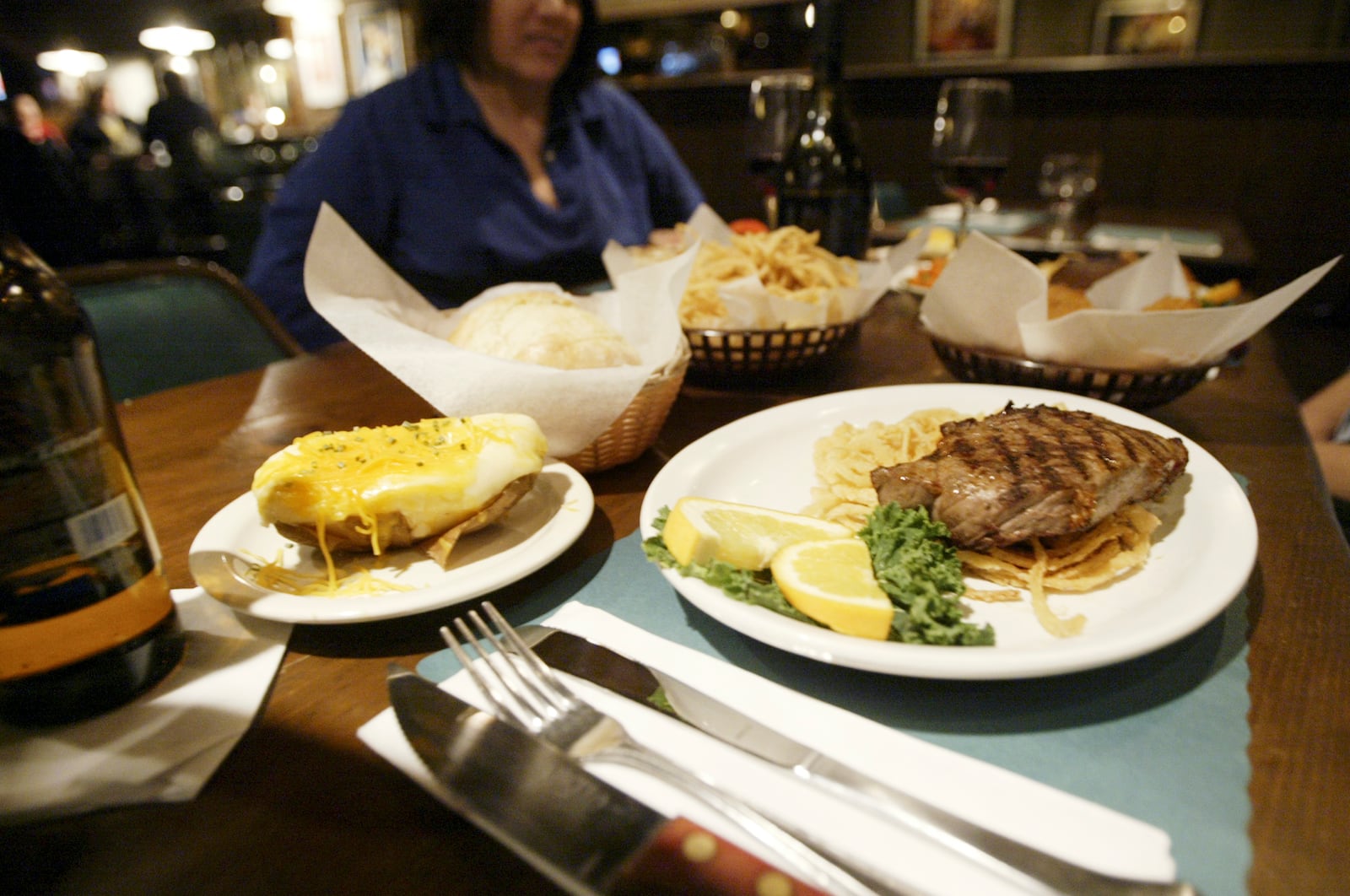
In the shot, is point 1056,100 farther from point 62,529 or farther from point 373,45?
point 373,45

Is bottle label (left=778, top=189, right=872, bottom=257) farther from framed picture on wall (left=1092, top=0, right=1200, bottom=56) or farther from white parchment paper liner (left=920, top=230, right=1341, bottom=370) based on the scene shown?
framed picture on wall (left=1092, top=0, right=1200, bottom=56)

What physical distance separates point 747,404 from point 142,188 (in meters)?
10.2

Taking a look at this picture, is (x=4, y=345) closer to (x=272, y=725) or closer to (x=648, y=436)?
(x=272, y=725)

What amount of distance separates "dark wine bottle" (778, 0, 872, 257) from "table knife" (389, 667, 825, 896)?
6.57 ft

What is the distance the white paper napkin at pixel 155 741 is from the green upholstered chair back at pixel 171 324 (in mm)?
1816

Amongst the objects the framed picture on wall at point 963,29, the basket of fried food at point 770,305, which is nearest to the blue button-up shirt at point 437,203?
the basket of fried food at point 770,305

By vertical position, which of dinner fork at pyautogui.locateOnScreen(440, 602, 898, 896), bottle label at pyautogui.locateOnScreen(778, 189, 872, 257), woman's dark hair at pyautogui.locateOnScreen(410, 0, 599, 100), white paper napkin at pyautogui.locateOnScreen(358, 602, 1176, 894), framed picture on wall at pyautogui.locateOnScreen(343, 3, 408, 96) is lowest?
white paper napkin at pyautogui.locateOnScreen(358, 602, 1176, 894)

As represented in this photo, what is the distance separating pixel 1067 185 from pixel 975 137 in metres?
1.62

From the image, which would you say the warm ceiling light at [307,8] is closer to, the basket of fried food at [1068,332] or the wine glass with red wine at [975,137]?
the wine glass with red wine at [975,137]

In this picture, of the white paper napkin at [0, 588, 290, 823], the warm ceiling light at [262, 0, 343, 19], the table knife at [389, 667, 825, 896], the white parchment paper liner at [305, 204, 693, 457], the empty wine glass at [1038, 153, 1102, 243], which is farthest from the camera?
the warm ceiling light at [262, 0, 343, 19]

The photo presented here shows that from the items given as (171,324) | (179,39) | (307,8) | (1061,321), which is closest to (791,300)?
(1061,321)

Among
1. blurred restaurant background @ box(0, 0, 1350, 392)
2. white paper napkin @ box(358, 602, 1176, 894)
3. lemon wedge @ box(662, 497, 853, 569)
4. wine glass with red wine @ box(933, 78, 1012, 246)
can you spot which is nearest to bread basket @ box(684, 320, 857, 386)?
lemon wedge @ box(662, 497, 853, 569)

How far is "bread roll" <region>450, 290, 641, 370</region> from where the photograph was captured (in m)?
1.35

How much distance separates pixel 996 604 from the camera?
0.94m
